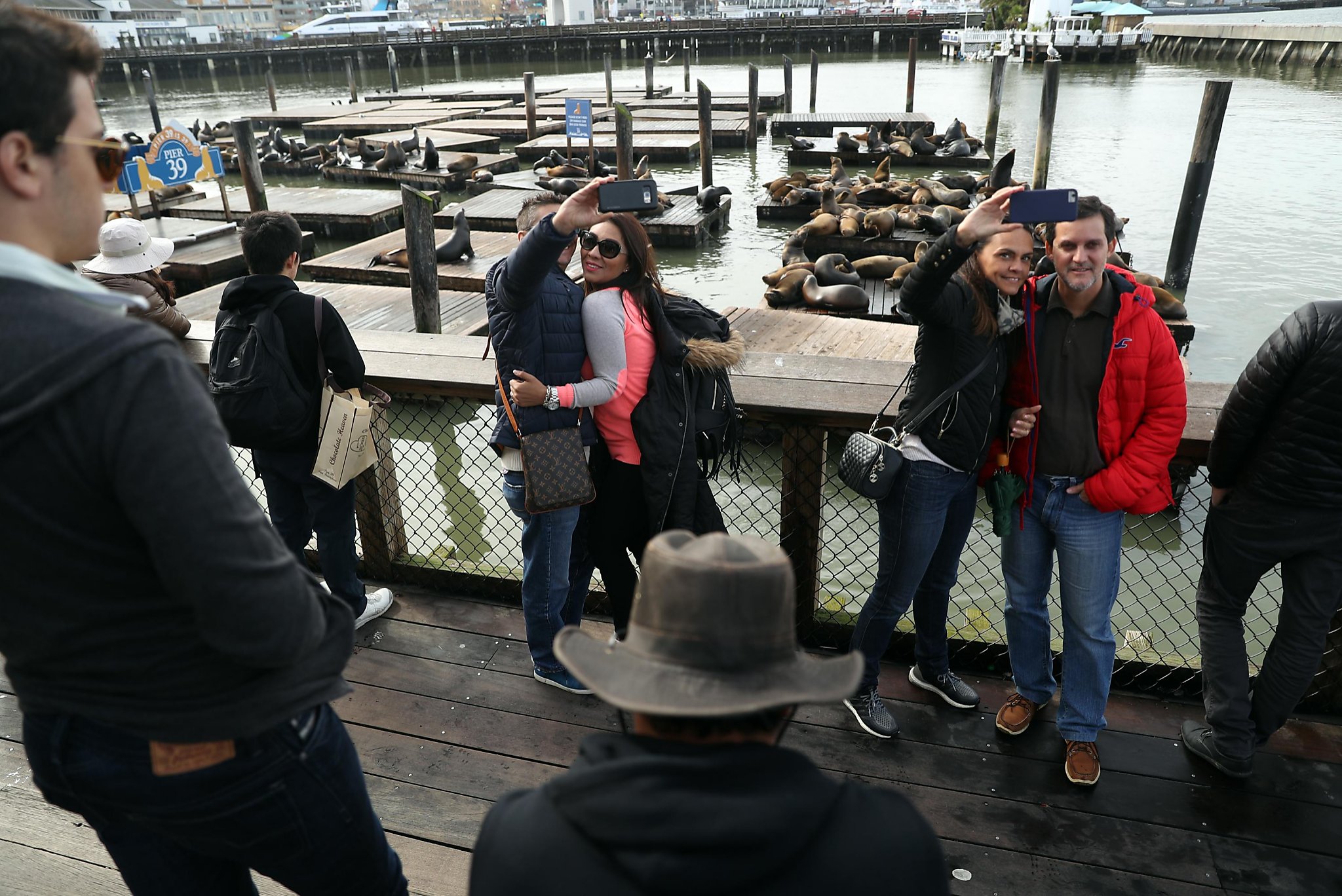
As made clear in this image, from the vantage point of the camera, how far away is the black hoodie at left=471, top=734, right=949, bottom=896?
88 cm

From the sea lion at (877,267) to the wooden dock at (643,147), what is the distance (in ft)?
33.9

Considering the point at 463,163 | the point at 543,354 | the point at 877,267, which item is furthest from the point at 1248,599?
the point at 463,163

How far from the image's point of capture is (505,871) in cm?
96

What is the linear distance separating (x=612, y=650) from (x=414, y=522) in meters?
5.63

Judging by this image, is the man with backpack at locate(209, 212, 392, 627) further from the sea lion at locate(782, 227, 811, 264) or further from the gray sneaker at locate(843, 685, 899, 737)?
the sea lion at locate(782, 227, 811, 264)

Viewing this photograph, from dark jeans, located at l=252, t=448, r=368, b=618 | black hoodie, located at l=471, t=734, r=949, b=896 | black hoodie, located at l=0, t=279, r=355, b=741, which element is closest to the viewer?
black hoodie, located at l=471, t=734, r=949, b=896

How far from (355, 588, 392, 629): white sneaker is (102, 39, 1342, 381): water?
8.54 meters

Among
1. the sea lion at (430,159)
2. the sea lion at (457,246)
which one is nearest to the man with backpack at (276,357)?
the sea lion at (457,246)

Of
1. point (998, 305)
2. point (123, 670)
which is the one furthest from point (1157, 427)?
point (123, 670)

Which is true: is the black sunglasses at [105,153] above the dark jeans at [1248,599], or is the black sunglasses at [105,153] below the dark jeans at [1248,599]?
above

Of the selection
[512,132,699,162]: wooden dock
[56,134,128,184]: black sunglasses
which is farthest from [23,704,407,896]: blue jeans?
[512,132,699,162]: wooden dock

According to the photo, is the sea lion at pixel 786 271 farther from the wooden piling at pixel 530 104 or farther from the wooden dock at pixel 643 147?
the wooden piling at pixel 530 104

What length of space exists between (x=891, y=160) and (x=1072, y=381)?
18.9 metres

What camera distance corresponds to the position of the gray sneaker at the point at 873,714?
2658 mm
